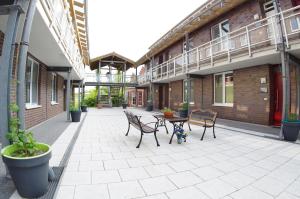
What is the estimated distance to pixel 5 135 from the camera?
2.52m

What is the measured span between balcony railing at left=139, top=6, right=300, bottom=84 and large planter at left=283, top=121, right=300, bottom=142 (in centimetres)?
231

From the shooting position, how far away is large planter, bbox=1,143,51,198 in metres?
2.05

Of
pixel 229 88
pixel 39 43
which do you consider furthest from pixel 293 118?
pixel 39 43

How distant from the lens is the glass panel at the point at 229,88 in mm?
9511

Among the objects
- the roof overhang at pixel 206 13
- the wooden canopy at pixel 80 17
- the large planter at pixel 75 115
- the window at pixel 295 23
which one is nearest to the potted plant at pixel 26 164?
the large planter at pixel 75 115

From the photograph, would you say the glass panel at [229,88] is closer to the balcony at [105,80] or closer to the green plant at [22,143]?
the green plant at [22,143]

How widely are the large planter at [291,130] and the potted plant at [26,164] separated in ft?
19.8

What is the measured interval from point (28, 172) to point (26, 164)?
4.7 inches

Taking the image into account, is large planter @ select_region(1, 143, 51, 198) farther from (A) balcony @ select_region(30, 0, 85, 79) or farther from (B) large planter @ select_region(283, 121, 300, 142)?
(B) large planter @ select_region(283, 121, 300, 142)

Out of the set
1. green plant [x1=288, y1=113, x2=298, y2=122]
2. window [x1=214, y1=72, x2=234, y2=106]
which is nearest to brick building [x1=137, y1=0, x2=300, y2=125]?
window [x1=214, y1=72, x2=234, y2=106]

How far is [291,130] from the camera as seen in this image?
5.18 meters

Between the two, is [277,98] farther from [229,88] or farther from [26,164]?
[26,164]

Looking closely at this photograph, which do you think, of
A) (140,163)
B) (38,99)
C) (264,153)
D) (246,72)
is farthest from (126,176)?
(246,72)

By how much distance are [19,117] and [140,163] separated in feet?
6.96
